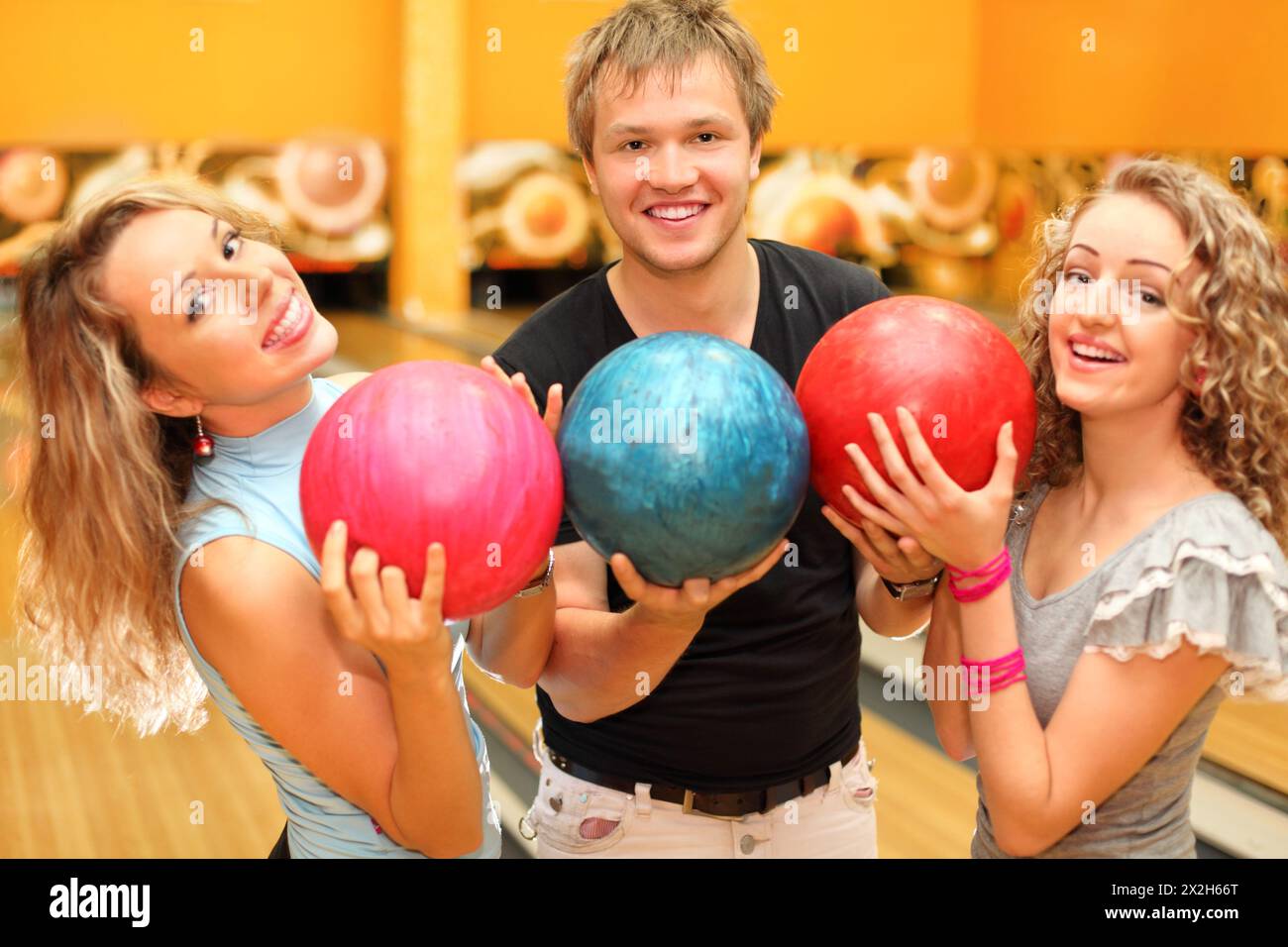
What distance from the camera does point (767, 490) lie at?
1.13 meters

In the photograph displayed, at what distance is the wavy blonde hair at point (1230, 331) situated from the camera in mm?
1167

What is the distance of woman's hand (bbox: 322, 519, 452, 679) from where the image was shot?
1.07 m

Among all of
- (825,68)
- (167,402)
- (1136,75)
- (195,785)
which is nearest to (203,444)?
(167,402)

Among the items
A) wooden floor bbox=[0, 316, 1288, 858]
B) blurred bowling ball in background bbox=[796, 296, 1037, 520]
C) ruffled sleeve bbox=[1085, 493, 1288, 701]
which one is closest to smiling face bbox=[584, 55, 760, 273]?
blurred bowling ball in background bbox=[796, 296, 1037, 520]

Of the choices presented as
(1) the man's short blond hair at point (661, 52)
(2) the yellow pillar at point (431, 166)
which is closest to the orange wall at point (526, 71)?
(2) the yellow pillar at point (431, 166)

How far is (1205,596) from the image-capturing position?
3.76ft

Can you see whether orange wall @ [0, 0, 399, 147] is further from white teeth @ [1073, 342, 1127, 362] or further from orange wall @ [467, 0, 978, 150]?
white teeth @ [1073, 342, 1127, 362]

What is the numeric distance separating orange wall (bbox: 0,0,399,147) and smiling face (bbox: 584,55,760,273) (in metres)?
7.24

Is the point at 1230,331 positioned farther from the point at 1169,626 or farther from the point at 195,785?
the point at 195,785

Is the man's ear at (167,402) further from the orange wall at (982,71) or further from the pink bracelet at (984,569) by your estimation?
the orange wall at (982,71)

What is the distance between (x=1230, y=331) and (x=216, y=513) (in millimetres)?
988

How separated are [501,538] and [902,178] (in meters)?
7.98
